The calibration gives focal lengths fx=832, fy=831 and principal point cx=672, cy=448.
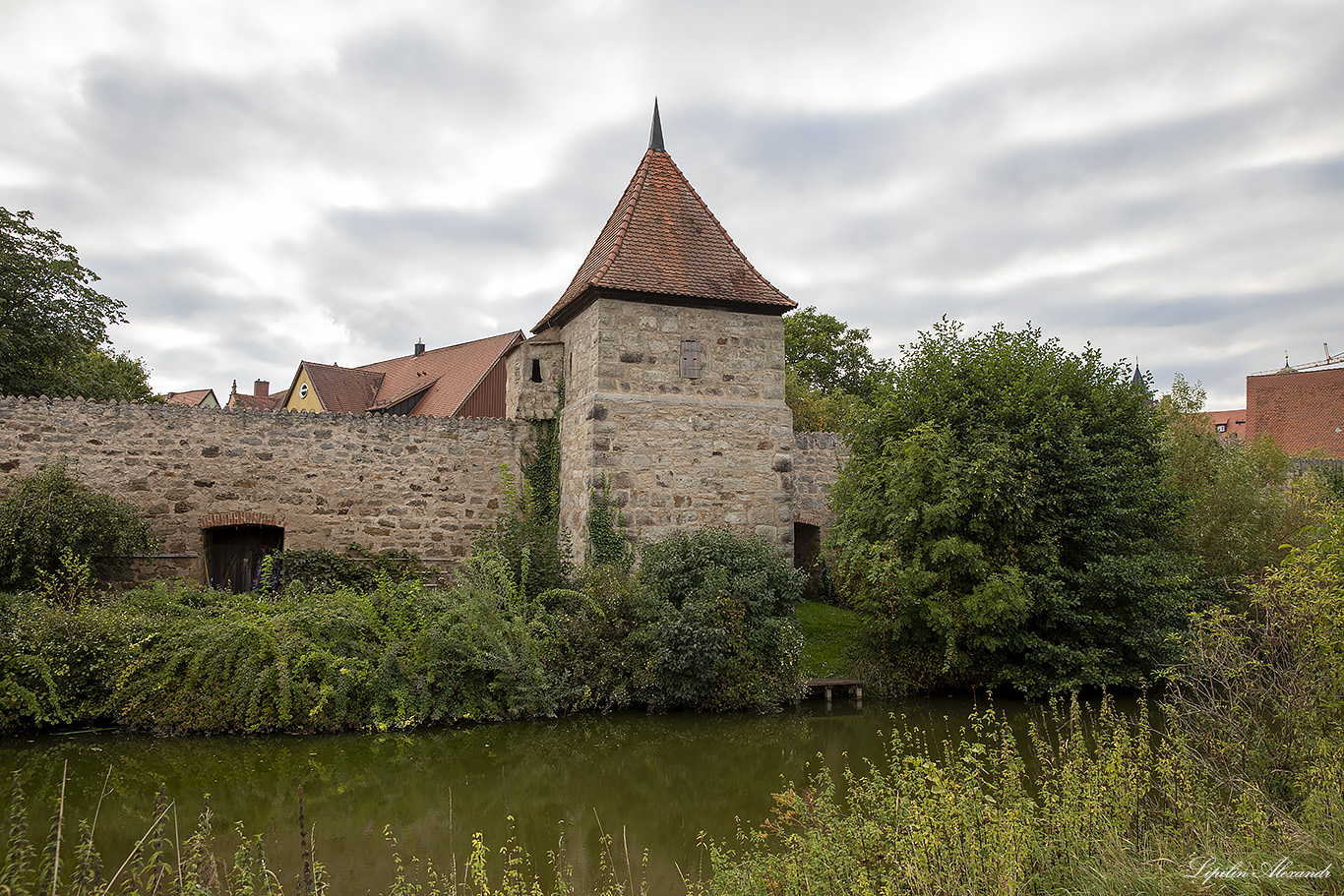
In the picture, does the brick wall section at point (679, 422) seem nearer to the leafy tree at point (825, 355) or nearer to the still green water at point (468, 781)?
the still green water at point (468, 781)

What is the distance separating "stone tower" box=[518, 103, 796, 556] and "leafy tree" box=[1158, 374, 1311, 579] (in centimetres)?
587

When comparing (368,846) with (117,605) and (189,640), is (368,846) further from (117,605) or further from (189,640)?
(117,605)

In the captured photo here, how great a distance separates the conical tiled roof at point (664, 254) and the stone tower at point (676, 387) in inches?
1.0

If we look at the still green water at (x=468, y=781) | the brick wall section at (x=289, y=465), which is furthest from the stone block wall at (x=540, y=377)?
the still green water at (x=468, y=781)

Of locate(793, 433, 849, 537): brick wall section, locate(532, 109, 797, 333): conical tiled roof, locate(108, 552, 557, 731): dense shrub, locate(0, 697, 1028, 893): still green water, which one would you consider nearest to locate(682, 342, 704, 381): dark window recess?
locate(532, 109, 797, 333): conical tiled roof

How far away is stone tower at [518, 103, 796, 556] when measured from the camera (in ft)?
38.4

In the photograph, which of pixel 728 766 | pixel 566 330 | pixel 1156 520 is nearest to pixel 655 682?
pixel 728 766

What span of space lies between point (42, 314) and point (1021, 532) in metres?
18.6

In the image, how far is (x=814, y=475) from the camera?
15.8m

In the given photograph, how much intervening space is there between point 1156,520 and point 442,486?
10672mm

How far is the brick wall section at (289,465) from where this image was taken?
12.2 m

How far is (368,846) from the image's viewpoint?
580cm

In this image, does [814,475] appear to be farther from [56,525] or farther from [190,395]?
[190,395]

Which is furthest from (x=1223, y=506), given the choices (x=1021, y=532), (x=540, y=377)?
(x=540, y=377)
